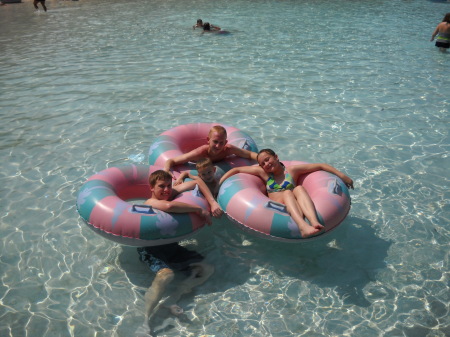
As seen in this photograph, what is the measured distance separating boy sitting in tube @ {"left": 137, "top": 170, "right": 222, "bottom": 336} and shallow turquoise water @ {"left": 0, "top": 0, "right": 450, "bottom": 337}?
0.33 ft

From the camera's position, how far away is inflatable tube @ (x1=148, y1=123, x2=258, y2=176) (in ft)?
14.9

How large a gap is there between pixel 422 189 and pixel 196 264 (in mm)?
2885

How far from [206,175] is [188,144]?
103cm

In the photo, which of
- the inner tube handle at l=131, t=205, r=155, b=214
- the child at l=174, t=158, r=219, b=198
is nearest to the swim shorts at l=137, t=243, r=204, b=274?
the inner tube handle at l=131, t=205, r=155, b=214

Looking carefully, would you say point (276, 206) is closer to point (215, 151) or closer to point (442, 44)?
point (215, 151)

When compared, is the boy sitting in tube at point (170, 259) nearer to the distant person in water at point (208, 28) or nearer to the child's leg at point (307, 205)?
the child's leg at point (307, 205)

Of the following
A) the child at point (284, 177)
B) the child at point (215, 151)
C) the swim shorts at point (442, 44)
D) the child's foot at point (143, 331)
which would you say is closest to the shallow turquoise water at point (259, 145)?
the child's foot at point (143, 331)

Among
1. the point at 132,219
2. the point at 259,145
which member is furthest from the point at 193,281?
the point at 259,145

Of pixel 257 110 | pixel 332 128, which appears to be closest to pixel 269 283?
pixel 332 128

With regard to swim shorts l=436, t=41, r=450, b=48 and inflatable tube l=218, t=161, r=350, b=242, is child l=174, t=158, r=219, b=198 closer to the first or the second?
inflatable tube l=218, t=161, r=350, b=242

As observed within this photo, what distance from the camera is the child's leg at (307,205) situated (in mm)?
3455

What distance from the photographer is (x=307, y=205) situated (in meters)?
3.60

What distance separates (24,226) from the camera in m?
4.40

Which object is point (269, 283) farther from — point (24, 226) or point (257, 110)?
point (257, 110)
